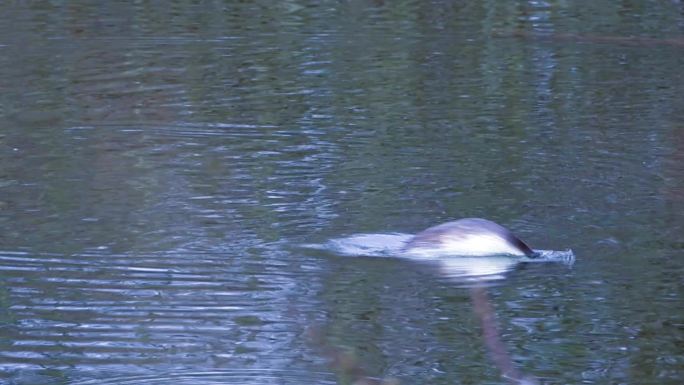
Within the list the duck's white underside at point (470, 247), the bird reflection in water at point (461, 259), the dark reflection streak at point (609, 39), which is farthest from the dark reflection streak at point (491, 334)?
the dark reflection streak at point (609, 39)

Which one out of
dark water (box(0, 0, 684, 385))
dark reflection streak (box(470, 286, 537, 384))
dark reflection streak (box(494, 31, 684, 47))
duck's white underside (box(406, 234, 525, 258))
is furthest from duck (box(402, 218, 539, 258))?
dark reflection streak (box(494, 31, 684, 47))

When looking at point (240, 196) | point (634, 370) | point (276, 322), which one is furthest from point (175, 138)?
point (634, 370)

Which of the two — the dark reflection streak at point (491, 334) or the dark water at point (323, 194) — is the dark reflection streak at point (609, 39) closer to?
the dark water at point (323, 194)

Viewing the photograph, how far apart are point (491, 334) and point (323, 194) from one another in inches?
76.6

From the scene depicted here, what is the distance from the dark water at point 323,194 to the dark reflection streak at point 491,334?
33mm

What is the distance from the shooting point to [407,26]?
11.1 metres

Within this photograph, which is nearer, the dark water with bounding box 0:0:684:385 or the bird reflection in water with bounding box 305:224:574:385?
the dark water with bounding box 0:0:684:385

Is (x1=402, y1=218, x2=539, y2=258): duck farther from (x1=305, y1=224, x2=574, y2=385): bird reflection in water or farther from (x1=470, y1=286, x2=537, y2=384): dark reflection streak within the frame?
(x1=470, y1=286, x2=537, y2=384): dark reflection streak

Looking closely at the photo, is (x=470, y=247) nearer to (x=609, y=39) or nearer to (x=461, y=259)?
(x=461, y=259)

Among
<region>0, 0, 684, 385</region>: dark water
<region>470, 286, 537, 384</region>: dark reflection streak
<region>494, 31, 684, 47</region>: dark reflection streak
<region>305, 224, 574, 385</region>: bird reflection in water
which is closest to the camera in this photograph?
<region>470, 286, 537, 384</region>: dark reflection streak

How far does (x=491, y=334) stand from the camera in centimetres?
444

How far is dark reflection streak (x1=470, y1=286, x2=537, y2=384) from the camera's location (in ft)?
13.6

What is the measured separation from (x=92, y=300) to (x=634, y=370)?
1.88m

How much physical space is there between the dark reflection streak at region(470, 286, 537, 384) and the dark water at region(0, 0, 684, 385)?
3 centimetres
